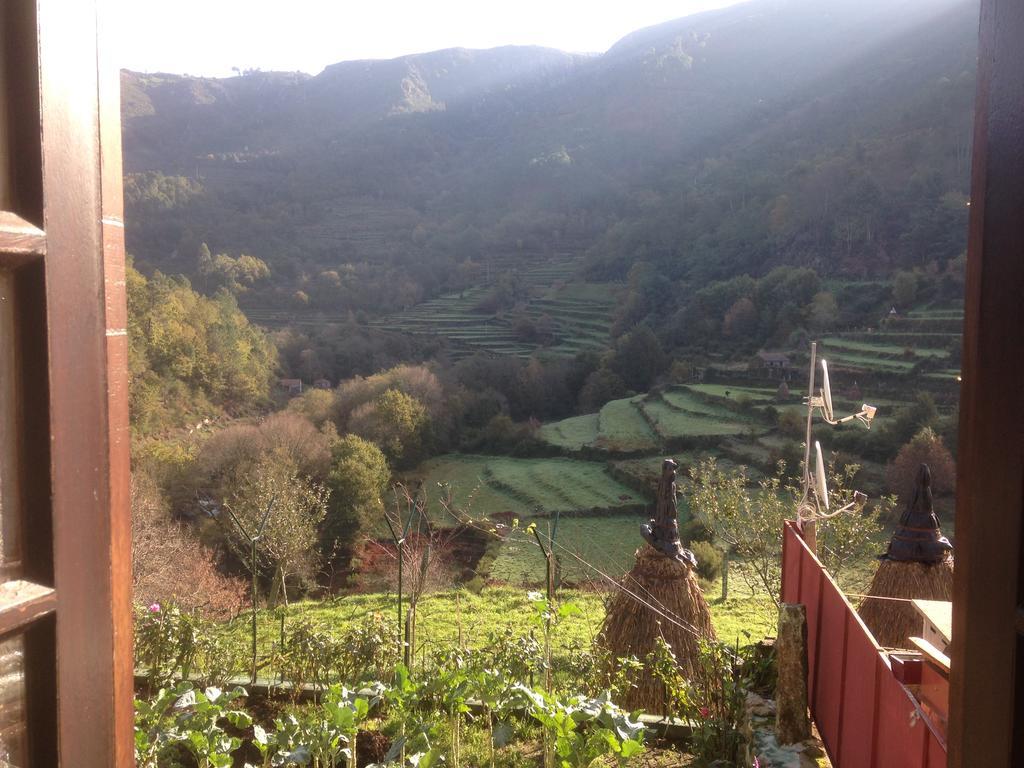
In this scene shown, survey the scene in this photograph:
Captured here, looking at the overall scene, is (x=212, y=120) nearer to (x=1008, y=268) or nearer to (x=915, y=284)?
(x=915, y=284)

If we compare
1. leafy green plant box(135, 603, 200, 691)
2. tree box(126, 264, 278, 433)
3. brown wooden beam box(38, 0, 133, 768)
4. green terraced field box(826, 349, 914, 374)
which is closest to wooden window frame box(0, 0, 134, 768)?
brown wooden beam box(38, 0, 133, 768)

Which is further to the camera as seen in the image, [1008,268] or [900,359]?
[900,359]

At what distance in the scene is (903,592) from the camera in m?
4.14

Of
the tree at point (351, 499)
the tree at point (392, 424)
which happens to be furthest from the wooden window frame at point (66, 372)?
the tree at point (392, 424)

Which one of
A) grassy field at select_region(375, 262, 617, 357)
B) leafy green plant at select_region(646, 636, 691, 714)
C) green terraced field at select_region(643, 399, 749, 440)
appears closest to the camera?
leafy green plant at select_region(646, 636, 691, 714)

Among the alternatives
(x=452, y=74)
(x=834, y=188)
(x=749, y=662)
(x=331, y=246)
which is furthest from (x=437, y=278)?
(x=452, y=74)

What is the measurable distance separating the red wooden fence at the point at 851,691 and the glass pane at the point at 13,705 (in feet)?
5.30

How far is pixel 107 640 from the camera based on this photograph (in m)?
0.66

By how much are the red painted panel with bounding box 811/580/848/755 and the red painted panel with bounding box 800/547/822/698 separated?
0.05 metres

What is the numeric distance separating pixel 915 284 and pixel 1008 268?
29955 mm

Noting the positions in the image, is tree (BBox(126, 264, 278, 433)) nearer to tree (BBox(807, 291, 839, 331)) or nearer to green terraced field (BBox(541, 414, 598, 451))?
green terraced field (BBox(541, 414, 598, 451))

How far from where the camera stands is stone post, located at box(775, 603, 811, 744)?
2529 mm

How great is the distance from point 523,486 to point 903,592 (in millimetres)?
15919

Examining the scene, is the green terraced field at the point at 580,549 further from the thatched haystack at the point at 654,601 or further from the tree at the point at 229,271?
the tree at the point at 229,271
